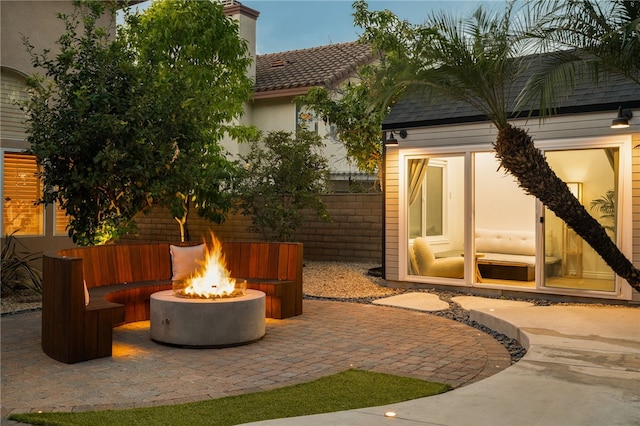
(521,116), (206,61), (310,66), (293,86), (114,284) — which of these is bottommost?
(114,284)

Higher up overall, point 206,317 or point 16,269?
point 16,269

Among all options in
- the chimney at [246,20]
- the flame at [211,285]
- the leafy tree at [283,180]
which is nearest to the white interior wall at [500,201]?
the leafy tree at [283,180]

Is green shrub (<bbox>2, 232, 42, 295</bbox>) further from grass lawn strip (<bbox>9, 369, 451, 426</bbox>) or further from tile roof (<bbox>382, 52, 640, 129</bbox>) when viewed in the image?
tile roof (<bbox>382, 52, 640, 129</bbox>)

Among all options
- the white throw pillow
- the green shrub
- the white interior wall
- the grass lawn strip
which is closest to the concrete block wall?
the white interior wall

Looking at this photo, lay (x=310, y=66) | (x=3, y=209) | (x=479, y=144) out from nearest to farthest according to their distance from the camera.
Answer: (x=479, y=144) → (x=3, y=209) → (x=310, y=66)

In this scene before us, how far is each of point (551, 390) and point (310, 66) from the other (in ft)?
57.3

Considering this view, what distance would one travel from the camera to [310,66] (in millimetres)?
20703

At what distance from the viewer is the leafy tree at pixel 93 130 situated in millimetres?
8586

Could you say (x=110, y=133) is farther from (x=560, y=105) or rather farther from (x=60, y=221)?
(x=560, y=105)

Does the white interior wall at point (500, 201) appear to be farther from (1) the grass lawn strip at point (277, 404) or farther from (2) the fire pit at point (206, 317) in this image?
(1) the grass lawn strip at point (277, 404)

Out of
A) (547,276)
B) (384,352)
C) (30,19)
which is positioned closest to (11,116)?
(30,19)

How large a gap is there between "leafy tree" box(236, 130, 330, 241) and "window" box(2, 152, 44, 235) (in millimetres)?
4001

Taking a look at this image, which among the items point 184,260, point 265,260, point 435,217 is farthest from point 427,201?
point 184,260

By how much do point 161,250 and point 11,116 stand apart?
441 centimetres
